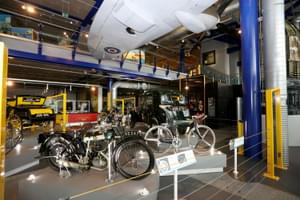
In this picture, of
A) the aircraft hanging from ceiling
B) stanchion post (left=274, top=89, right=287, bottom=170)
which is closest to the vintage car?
stanchion post (left=274, top=89, right=287, bottom=170)

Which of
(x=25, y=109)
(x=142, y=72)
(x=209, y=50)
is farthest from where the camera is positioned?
(x=209, y=50)

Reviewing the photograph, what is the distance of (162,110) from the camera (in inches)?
224

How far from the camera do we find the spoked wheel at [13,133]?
4.17 m

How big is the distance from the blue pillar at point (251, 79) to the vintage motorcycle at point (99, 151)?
297cm

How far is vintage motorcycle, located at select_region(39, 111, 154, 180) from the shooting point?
9.16 feet

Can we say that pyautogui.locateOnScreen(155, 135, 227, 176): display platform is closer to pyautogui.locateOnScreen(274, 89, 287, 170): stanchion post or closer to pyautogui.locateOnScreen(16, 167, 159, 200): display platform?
pyautogui.locateOnScreen(16, 167, 159, 200): display platform

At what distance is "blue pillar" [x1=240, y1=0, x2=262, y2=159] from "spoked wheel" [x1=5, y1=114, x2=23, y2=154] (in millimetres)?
5788

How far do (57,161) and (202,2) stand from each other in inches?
143

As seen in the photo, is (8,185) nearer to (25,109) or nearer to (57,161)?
(57,161)

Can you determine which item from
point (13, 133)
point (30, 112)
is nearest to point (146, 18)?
point (13, 133)

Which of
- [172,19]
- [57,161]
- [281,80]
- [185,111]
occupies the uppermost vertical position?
[172,19]

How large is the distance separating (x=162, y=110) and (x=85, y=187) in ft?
11.7

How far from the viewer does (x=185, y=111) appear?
20.9ft

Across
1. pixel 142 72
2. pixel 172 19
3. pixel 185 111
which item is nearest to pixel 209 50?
pixel 142 72
